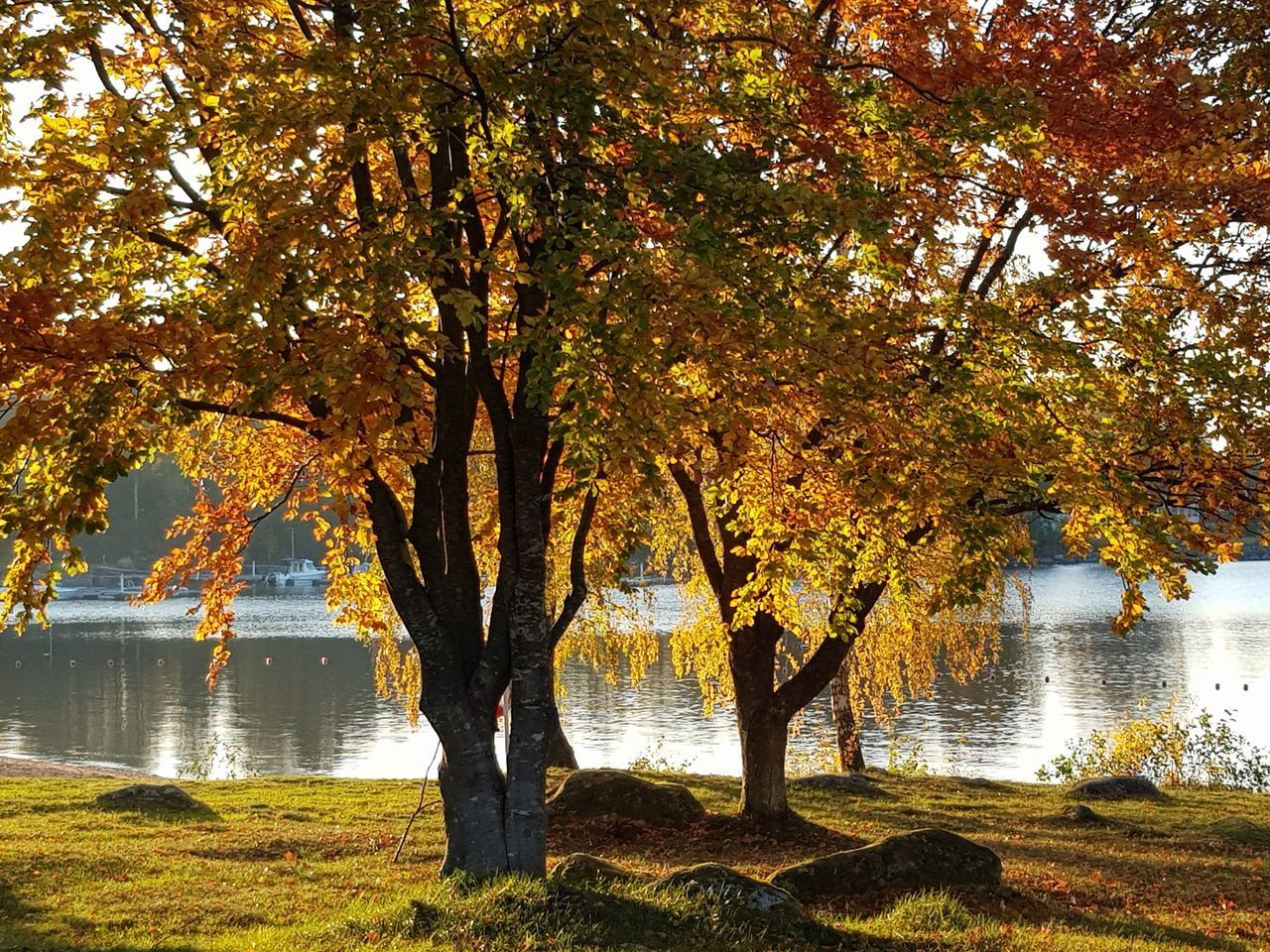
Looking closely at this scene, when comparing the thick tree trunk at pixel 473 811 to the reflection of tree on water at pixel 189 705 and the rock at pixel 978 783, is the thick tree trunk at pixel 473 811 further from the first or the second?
the reflection of tree on water at pixel 189 705

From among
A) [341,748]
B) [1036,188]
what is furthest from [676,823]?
[341,748]

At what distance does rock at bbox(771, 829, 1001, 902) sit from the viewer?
388 inches

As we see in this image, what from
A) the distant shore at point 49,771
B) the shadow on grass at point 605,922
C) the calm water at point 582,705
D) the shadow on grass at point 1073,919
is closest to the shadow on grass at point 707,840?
the shadow on grass at point 1073,919

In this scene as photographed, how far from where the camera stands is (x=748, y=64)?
30.4ft

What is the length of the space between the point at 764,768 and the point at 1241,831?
20.3 feet

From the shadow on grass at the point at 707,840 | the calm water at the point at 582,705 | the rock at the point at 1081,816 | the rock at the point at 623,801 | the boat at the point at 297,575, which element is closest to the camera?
the shadow on grass at the point at 707,840

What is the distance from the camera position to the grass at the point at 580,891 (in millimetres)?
7898

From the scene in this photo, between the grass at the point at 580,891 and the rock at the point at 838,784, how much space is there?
42 cm

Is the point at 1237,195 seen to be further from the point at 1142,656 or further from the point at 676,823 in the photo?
the point at 1142,656

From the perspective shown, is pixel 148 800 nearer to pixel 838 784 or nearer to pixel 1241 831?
pixel 838 784

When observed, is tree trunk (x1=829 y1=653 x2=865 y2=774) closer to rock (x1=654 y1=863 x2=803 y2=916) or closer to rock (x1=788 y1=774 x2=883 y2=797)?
rock (x1=788 y1=774 x2=883 y2=797)

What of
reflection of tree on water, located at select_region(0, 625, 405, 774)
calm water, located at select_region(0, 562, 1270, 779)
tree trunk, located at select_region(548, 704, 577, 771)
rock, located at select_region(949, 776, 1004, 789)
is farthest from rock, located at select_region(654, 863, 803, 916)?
reflection of tree on water, located at select_region(0, 625, 405, 774)

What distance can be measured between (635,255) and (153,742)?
3016 centimetres

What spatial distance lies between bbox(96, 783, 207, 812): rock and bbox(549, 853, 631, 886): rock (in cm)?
879
